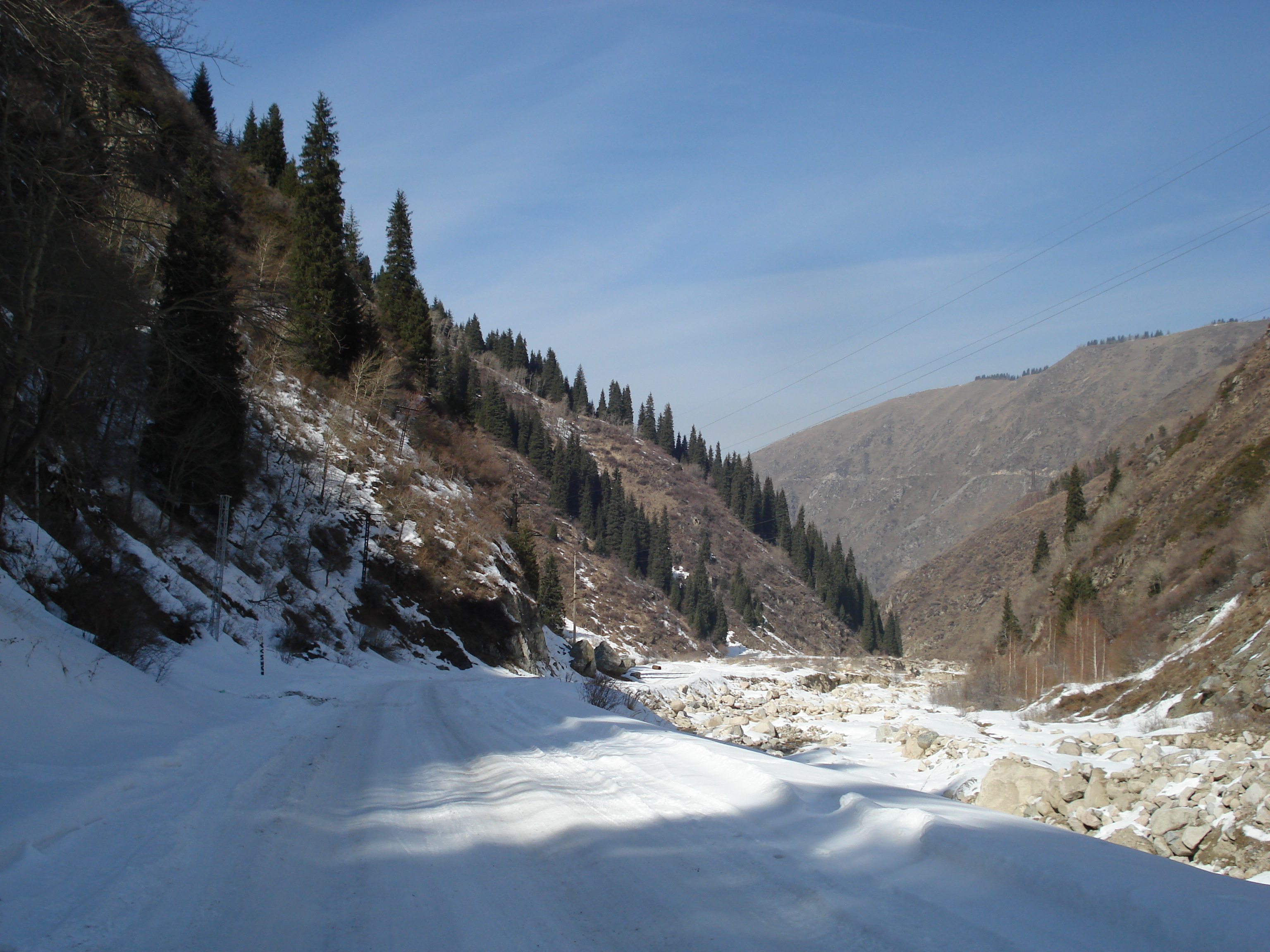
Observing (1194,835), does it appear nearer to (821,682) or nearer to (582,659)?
(582,659)

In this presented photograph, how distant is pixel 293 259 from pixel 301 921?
4279 centimetres

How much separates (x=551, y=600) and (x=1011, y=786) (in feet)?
156

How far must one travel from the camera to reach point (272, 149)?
186 ft

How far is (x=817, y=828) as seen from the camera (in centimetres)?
566

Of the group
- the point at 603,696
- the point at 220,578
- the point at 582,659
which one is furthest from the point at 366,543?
the point at 582,659

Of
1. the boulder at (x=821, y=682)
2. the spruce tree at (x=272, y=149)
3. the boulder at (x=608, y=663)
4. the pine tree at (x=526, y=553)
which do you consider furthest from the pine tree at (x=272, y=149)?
the boulder at (x=821, y=682)

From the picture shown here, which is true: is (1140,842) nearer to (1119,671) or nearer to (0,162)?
(0,162)

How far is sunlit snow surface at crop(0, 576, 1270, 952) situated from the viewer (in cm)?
392

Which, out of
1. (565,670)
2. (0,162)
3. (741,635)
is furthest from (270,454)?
(741,635)

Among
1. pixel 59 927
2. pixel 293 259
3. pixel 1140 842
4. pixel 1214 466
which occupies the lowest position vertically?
pixel 1140 842

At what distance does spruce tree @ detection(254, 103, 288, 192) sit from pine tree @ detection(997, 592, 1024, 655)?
65.4 metres

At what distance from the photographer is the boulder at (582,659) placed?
45.2m

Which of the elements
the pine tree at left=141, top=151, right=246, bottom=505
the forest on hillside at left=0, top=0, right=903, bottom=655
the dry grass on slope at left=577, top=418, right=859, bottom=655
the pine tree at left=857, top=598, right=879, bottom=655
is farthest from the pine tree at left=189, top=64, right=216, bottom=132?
the pine tree at left=857, top=598, right=879, bottom=655

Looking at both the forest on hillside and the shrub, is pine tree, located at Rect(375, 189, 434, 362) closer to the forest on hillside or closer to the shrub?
the forest on hillside
